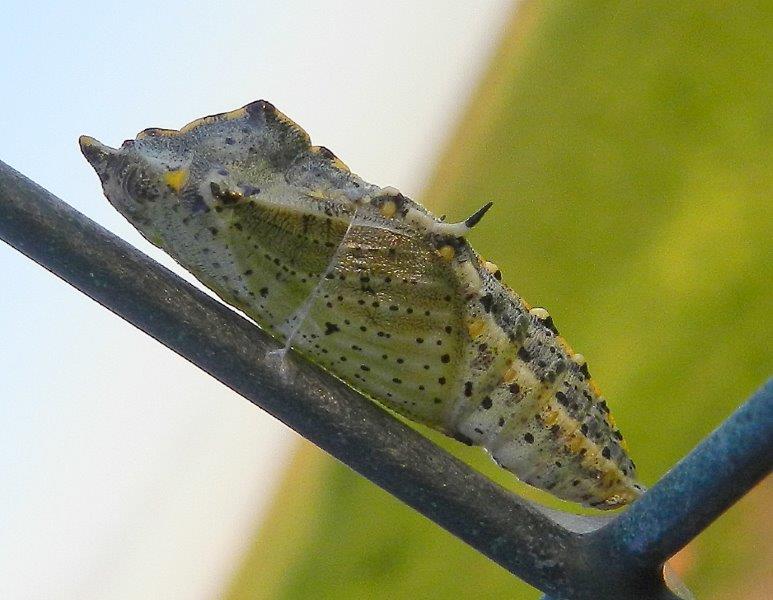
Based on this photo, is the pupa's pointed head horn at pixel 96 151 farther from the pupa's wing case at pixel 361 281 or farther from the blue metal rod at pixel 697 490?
the blue metal rod at pixel 697 490

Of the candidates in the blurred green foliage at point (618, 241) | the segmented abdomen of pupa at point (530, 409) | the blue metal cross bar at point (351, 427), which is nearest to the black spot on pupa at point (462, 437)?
the segmented abdomen of pupa at point (530, 409)

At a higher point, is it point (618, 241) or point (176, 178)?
point (618, 241)

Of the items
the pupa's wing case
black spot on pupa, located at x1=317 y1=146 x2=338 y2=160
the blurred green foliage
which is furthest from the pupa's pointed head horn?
the blurred green foliage

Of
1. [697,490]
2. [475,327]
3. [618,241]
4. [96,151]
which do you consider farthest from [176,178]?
[618,241]

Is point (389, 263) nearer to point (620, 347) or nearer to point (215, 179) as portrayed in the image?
point (215, 179)

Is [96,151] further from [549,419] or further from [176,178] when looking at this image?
[549,419]

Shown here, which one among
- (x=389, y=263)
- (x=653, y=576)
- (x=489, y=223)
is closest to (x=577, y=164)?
(x=489, y=223)

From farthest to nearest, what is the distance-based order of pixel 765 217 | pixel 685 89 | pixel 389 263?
pixel 685 89, pixel 765 217, pixel 389 263

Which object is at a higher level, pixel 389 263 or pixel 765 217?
pixel 765 217
